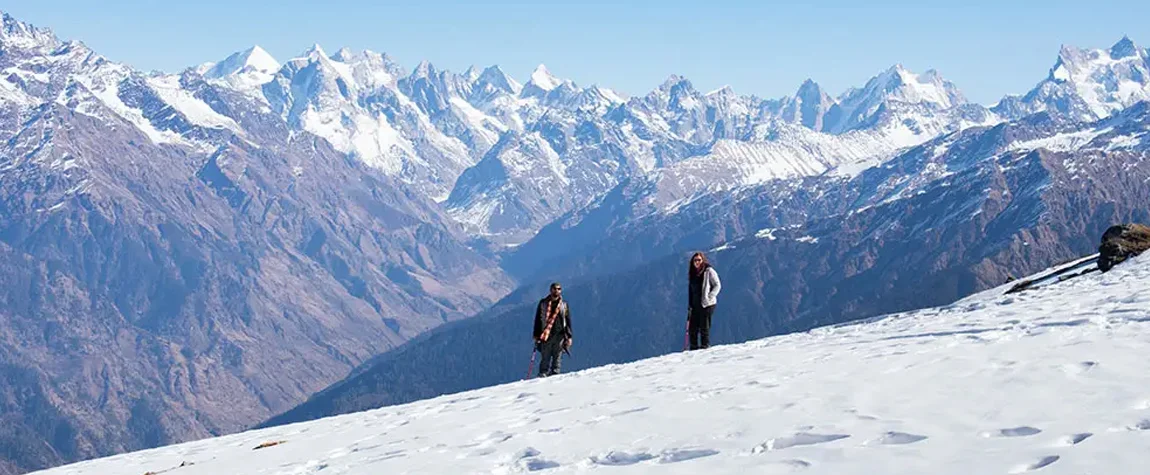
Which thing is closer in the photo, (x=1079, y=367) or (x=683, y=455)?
(x=683, y=455)

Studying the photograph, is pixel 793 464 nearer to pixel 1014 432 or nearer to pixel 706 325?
pixel 1014 432

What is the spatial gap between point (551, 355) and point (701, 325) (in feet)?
16.0

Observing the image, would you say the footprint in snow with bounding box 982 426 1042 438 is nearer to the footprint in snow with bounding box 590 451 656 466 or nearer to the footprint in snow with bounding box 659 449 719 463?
the footprint in snow with bounding box 659 449 719 463

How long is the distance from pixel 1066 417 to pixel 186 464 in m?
18.3

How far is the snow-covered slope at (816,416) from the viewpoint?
13.0 m

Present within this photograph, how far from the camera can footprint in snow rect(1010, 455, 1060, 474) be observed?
11.5 m

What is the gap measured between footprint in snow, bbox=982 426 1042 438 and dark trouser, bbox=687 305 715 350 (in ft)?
64.7

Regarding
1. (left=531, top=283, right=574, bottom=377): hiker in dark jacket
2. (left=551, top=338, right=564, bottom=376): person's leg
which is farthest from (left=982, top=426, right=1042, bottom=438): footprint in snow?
(left=551, top=338, right=564, bottom=376): person's leg

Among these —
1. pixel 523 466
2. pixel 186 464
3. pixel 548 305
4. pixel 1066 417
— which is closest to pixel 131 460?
pixel 186 464

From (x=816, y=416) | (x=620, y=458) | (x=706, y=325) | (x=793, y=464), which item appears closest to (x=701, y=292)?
(x=706, y=325)

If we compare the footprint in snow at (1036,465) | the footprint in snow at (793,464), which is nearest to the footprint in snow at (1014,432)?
the footprint in snow at (1036,465)

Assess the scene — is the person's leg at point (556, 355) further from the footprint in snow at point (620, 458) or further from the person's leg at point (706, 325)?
the footprint in snow at point (620, 458)

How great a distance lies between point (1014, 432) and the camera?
530 inches

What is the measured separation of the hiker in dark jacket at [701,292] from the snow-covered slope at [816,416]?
2243 mm
